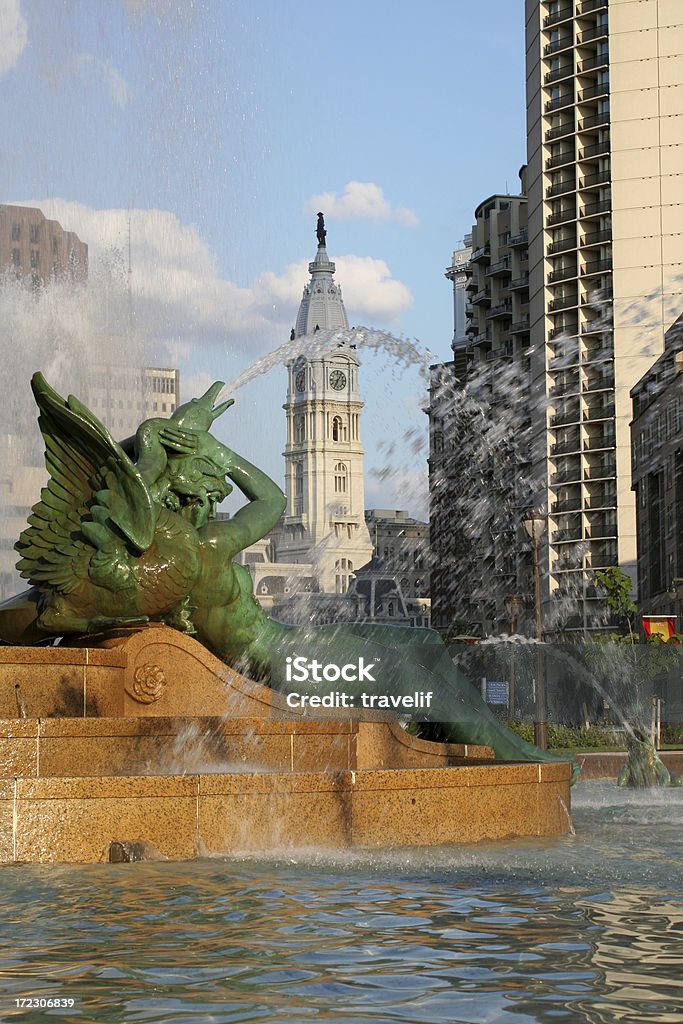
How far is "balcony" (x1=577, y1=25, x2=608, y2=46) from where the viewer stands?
8781 cm

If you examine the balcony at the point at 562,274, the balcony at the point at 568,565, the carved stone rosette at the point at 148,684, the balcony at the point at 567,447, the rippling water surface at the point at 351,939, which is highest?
the balcony at the point at 562,274

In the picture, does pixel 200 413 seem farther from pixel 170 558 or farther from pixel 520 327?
pixel 520 327

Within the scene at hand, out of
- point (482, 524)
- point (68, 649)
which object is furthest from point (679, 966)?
point (482, 524)

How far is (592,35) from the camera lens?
88500 millimetres

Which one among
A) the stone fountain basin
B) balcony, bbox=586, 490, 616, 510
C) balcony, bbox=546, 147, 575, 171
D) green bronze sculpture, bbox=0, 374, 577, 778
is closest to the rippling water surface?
the stone fountain basin

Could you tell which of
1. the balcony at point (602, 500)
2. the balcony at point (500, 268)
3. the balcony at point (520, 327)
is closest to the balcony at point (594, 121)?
the balcony at point (500, 268)

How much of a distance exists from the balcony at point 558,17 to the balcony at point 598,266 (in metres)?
14.0

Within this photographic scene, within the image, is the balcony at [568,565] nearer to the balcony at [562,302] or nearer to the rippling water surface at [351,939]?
the balcony at [562,302]

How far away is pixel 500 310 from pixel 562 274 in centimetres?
1123

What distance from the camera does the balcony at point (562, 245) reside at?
293 feet

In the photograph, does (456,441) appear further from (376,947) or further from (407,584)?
(376,947)

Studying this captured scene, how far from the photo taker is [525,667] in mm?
44656

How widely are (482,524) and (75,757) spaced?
3020 inches

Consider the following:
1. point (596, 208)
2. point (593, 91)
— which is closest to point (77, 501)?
point (596, 208)
